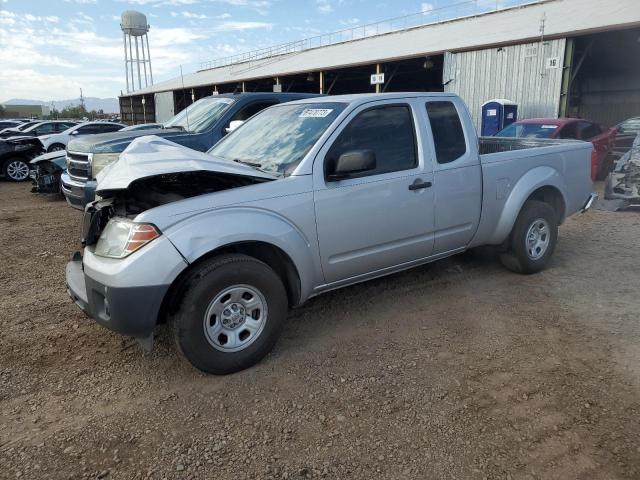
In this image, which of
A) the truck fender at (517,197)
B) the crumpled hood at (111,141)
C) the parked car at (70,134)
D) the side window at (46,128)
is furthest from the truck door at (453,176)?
the side window at (46,128)

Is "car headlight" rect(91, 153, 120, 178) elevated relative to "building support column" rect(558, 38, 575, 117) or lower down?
lower down

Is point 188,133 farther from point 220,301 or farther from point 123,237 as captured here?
point 220,301

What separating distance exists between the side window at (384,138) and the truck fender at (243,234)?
0.71 meters

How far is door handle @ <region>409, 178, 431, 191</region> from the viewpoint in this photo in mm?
4107

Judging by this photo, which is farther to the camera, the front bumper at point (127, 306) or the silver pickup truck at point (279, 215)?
the silver pickup truck at point (279, 215)

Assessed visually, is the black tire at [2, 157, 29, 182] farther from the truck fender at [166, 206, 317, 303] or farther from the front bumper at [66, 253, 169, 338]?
the truck fender at [166, 206, 317, 303]

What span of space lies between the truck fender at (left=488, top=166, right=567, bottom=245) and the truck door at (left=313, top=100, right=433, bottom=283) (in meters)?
0.99

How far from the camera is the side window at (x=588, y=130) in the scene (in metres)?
11.9

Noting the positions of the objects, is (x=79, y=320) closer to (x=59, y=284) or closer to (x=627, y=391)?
(x=59, y=284)

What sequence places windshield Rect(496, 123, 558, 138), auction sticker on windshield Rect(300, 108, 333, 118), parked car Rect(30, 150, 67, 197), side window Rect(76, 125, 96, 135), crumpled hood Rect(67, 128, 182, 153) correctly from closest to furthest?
1. auction sticker on windshield Rect(300, 108, 333, 118)
2. crumpled hood Rect(67, 128, 182, 153)
3. parked car Rect(30, 150, 67, 197)
4. windshield Rect(496, 123, 558, 138)
5. side window Rect(76, 125, 96, 135)

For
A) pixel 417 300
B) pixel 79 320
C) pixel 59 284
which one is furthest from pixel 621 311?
pixel 59 284

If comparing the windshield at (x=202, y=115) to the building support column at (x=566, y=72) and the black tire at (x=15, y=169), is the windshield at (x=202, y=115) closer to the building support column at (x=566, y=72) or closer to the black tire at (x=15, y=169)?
the black tire at (x=15, y=169)

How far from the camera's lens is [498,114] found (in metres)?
15.3

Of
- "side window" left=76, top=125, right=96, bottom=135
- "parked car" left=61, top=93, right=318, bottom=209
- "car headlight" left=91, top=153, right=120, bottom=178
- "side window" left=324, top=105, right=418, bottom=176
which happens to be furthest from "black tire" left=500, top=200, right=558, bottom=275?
"side window" left=76, top=125, right=96, bottom=135
